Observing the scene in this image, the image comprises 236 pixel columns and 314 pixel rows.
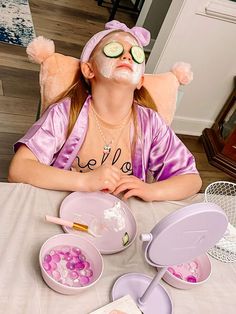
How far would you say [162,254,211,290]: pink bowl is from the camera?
689 millimetres

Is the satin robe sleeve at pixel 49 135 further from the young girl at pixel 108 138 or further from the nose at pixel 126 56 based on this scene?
the nose at pixel 126 56

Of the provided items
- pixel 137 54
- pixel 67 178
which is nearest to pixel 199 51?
pixel 137 54

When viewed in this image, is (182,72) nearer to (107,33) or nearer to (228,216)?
(107,33)

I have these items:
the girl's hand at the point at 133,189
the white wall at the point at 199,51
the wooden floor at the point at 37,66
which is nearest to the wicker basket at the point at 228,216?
the girl's hand at the point at 133,189

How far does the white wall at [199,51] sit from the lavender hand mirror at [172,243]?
5.21 feet

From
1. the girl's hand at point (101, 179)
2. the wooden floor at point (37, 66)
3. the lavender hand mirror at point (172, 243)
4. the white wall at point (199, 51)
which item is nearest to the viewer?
the lavender hand mirror at point (172, 243)

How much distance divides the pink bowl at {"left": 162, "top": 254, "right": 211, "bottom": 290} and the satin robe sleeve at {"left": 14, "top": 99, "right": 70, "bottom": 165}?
0.42 meters

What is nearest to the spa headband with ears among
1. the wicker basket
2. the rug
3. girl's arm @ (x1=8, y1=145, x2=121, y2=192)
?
girl's arm @ (x1=8, y1=145, x2=121, y2=192)

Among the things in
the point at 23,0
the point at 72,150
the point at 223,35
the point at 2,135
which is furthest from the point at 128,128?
the point at 23,0

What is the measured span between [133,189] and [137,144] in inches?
8.6

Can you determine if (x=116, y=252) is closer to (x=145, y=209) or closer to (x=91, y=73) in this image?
(x=145, y=209)

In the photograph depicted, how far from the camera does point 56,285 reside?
0.58 metres

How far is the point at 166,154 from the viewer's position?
1.05 meters

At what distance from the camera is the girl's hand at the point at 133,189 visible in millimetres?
847
